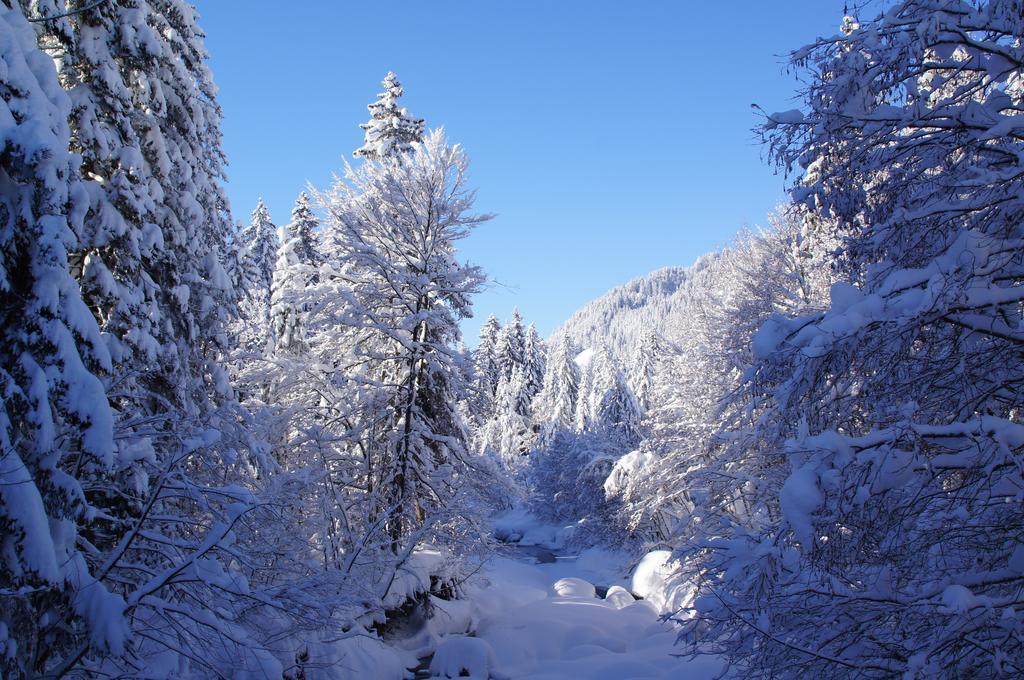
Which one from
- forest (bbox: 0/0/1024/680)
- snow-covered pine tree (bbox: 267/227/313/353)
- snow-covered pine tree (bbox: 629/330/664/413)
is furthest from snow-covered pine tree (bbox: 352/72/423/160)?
snow-covered pine tree (bbox: 629/330/664/413)

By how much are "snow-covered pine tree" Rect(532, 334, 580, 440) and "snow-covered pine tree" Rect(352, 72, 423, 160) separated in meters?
33.8

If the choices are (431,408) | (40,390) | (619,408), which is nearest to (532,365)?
(619,408)

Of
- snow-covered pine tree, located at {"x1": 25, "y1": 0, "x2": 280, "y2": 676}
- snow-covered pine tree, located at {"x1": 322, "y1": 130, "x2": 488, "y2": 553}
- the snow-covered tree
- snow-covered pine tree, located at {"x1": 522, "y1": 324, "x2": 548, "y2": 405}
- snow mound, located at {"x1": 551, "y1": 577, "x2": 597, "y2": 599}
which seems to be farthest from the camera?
snow-covered pine tree, located at {"x1": 522, "y1": 324, "x2": 548, "y2": 405}

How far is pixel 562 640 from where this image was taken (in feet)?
40.4

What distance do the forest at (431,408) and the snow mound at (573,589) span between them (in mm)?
302

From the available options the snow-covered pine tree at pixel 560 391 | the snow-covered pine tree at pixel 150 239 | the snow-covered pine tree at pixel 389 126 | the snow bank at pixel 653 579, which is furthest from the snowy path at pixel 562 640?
the snow-covered pine tree at pixel 560 391

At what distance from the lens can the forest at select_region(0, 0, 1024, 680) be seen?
3576mm

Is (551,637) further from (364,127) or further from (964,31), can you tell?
(364,127)

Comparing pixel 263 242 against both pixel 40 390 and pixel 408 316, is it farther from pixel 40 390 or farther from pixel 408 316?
pixel 40 390

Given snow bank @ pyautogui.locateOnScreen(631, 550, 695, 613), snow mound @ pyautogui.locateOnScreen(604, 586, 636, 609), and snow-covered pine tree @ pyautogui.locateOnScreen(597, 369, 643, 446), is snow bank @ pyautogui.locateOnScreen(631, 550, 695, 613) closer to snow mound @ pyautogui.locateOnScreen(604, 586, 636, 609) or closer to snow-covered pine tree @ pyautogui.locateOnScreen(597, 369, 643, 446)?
snow mound @ pyautogui.locateOnScreen(604, 586, 636, 609)

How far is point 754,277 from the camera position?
56.5ft

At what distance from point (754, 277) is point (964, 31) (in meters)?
13.6

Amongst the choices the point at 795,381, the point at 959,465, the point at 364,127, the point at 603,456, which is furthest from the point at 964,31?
the point at 603,456

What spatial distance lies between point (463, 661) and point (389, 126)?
15.9 meters
